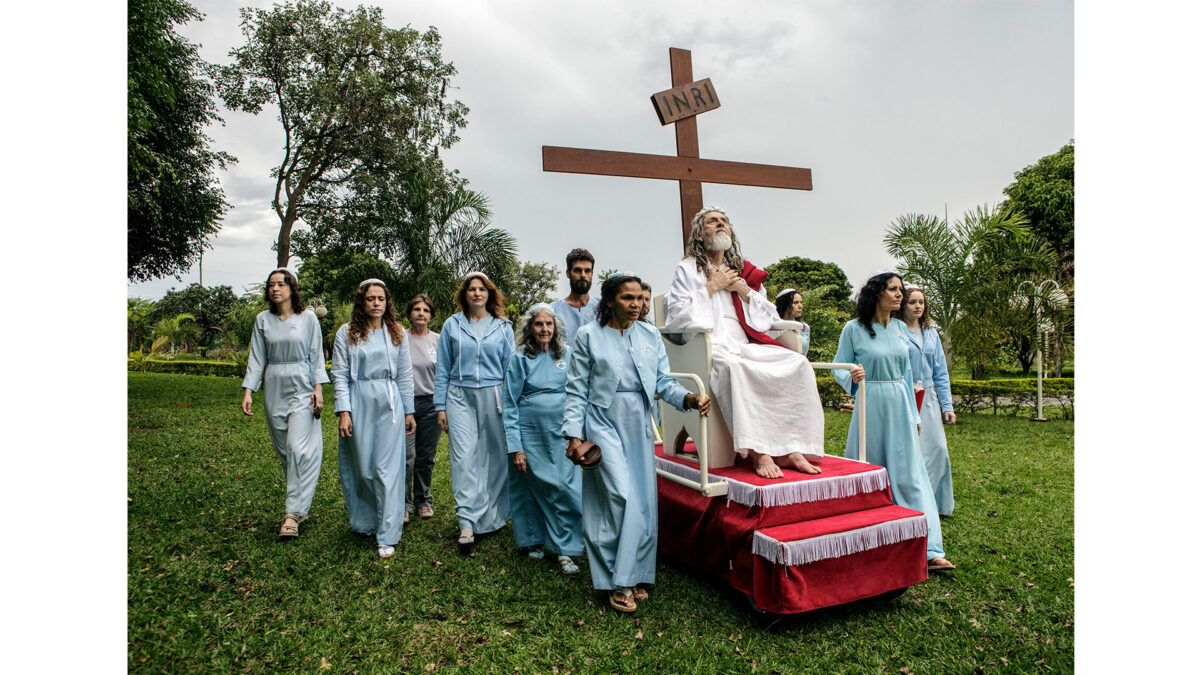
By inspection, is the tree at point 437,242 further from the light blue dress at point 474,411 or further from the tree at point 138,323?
the tree at point 138,323

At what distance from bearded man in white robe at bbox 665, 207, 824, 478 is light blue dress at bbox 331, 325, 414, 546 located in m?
2.32

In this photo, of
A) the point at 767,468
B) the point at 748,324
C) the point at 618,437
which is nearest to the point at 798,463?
the point at 767,468

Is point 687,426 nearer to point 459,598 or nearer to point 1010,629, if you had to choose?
point 459,598

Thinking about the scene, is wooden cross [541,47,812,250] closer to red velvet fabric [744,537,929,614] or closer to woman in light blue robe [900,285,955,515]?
woman in light blue robe [900,285,955,515]

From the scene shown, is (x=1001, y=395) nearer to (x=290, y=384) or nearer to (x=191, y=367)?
(x=290, y=384)

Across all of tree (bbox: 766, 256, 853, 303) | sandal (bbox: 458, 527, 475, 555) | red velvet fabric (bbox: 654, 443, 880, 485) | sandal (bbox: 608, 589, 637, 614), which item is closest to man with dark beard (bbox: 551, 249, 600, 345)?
red velvet fabric (bbox: 654, 443, 880, 485)

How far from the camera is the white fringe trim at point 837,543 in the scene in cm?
→ 360

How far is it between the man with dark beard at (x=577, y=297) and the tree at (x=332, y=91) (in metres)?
14.3

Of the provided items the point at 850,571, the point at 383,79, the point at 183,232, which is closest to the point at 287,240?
the point at 183,232

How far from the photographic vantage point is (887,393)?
5.05 m

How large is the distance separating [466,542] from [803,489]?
259cm

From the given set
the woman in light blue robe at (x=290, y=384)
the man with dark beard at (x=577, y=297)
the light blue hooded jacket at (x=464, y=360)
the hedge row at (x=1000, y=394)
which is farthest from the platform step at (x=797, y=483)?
the hedge row at (x=1000, y=394)

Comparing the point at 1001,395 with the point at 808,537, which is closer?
the point at 808,537

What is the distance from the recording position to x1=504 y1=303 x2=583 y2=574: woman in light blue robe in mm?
5039
